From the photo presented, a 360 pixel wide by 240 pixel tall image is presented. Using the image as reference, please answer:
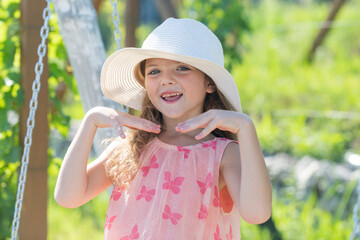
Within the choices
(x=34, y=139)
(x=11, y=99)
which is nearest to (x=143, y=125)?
(x=34, y=139)

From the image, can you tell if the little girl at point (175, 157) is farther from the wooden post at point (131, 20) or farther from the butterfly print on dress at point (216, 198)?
the wooden post at point (131, 20)

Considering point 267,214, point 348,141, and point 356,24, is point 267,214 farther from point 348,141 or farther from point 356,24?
point 356,24

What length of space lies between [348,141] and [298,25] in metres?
3.34

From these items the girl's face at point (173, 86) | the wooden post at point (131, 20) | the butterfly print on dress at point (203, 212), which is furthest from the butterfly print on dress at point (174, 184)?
the wooden post at point (131, 20)

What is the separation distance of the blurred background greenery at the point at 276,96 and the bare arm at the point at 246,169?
1420 mm

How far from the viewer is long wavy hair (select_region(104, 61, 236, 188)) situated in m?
2.00

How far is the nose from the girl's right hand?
153 millimetres

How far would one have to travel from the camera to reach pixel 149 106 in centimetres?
216

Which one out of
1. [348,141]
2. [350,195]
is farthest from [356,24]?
[350,195]

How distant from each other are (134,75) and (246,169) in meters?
0.66

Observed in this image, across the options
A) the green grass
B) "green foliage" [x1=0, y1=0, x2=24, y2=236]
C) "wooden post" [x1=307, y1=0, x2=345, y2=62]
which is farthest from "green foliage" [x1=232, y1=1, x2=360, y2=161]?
"green foliage" [x1=0, y1=0, x2=24, y2=236]

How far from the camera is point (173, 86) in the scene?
6.32ft

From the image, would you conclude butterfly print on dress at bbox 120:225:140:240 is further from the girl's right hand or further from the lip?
the lip

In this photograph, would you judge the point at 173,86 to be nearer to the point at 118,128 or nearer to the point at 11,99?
the point at 118,128
